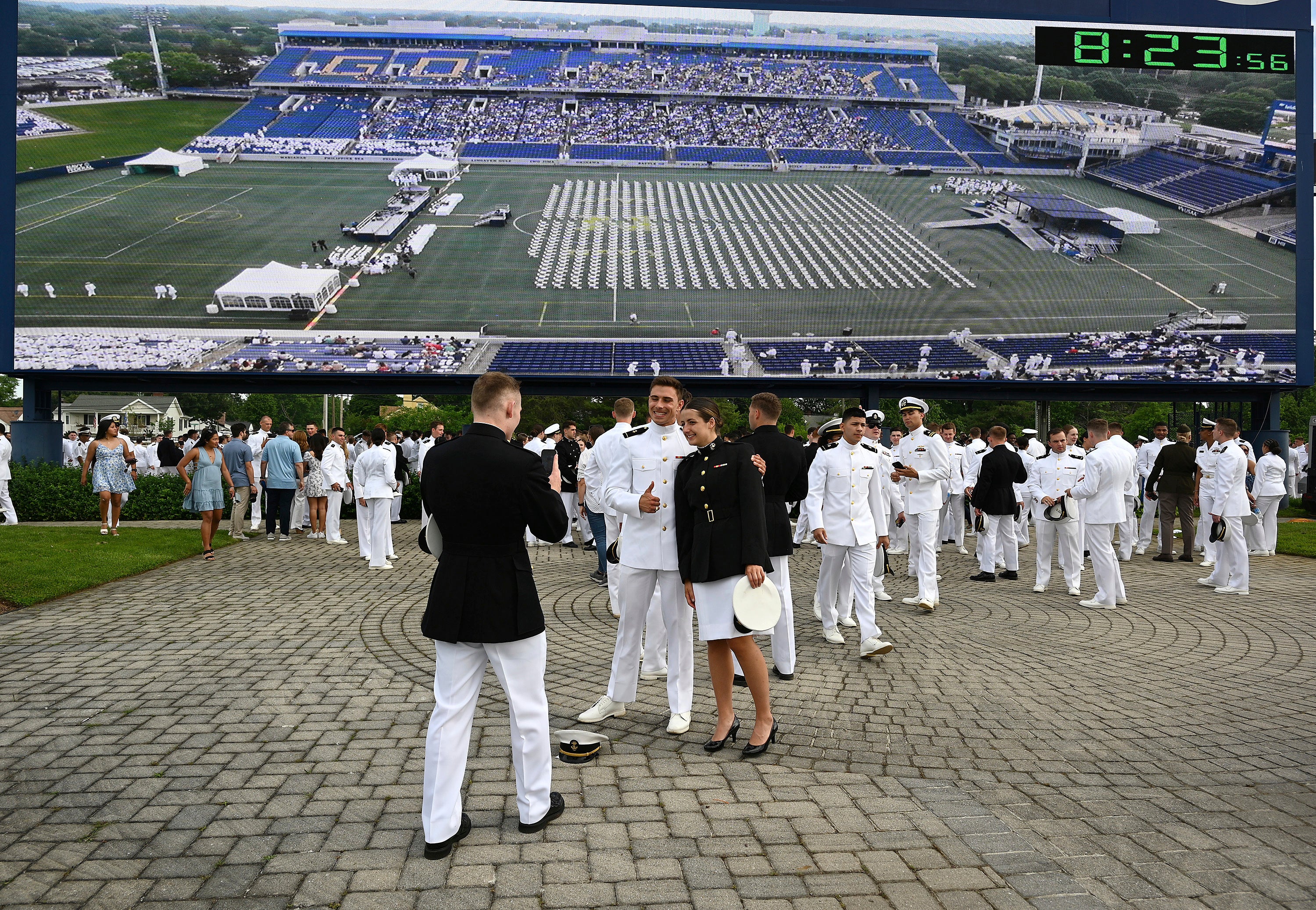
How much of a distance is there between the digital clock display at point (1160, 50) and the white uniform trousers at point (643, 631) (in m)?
21.9

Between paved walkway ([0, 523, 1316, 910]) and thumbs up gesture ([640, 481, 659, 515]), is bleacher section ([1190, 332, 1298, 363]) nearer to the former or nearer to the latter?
paved walkway ([0, 523, 1316, 910])

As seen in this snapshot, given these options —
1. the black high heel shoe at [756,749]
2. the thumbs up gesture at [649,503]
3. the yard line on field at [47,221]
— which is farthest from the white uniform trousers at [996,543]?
the yard line on field at [47,221]

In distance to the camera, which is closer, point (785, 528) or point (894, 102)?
point (785, 528)

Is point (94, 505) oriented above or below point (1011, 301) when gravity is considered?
below

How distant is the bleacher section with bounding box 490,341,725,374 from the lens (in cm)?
2181

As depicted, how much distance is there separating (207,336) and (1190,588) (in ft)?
64.0

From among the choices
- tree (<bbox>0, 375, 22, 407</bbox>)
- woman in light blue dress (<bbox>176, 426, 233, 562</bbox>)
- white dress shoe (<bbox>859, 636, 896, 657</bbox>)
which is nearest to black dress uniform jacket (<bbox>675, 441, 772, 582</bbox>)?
white dress shoe (<bbox>859, 636, 896, 657</bbox>)

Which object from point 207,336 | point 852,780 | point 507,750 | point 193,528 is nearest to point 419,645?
point 507,750

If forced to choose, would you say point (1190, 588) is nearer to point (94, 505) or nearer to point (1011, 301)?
point (1011, 301)

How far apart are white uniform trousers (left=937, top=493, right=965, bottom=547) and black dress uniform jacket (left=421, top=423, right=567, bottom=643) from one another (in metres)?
12.9

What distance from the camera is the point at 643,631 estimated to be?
624 cm

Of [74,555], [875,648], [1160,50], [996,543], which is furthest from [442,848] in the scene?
[1160,50]

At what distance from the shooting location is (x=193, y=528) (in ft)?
57.1

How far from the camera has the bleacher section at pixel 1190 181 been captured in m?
23.4
